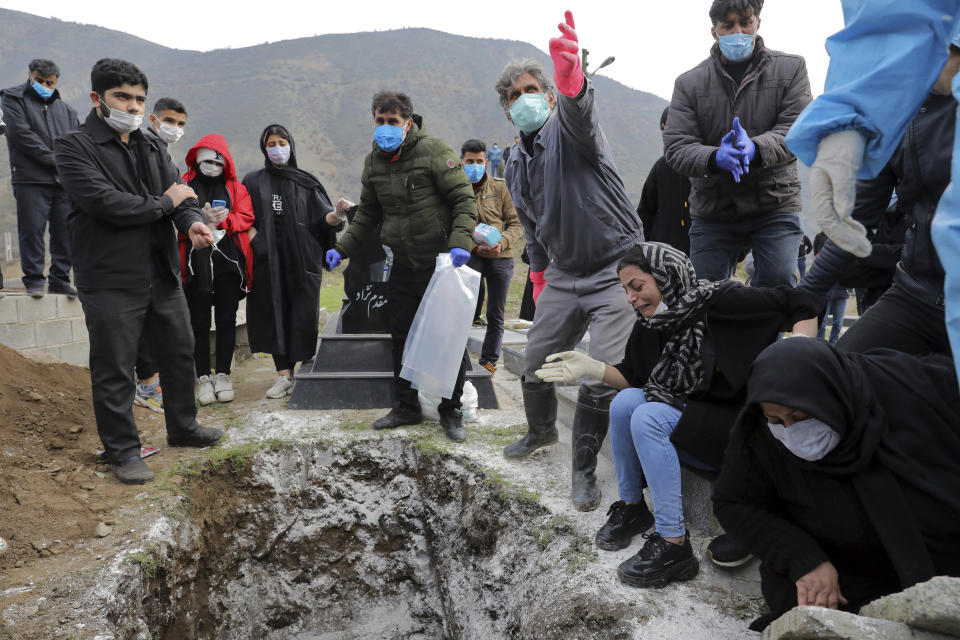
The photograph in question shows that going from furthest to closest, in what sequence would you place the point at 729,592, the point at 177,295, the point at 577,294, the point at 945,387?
1. the point at 177,295
2. the point at 577,294
3. the point at 729,592
4. the point at 945,387

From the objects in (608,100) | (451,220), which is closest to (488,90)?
(608,100)

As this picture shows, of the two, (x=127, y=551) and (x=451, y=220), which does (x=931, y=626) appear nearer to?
(x=127, y=551)

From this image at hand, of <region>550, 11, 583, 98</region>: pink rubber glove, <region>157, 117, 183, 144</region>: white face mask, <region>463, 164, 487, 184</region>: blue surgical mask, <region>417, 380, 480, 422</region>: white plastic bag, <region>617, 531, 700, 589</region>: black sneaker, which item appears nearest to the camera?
<region>617, 531, 700, 589</region>: black sneaker

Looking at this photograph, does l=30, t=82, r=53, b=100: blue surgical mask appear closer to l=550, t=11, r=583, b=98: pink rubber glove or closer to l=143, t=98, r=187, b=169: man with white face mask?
l=143, t=98, r=187, b=169: man with white face mask

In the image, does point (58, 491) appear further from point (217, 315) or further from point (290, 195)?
point (290, 195)

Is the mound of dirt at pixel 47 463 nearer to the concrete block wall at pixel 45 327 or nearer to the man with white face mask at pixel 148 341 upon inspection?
the man with white face mask at pixel 148 341

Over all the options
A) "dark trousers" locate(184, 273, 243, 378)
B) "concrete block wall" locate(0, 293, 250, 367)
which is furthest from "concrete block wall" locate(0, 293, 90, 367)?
"dark trousers" locate(184, 273, 243, 378)

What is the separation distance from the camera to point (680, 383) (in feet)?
7.75

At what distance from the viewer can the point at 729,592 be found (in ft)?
7.04

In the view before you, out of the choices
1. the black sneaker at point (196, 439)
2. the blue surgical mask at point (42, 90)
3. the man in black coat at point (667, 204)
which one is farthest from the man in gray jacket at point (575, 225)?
the blue surgical mask at point (42, 90)

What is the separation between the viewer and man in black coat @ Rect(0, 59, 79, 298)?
4926 millimetres

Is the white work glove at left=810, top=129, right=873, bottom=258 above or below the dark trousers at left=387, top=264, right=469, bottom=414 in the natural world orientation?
above

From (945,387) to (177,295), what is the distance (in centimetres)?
346

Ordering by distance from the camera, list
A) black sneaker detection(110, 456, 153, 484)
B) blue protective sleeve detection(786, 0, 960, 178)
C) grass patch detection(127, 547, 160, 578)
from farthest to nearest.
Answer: black sneaker detection(110, 456, 153, 484)
grass patch detection(127, 547, 160, 578)
blue protective sleeve detection(786, 0, 960, 178)
